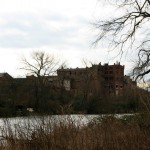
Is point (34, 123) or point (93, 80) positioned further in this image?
point (93, 80)

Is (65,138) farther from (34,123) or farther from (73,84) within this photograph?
(73,84)

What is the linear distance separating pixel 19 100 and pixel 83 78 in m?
32.1

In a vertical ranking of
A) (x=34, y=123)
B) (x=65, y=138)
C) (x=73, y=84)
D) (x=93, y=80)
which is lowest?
(x=65, y=138)

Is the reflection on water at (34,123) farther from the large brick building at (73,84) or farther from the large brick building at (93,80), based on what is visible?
the large brick building at (93,80)

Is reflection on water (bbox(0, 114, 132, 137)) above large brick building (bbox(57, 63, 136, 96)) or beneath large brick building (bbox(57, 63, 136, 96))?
beneath

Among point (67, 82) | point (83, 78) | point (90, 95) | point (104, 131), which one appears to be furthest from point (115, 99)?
point (104, 131)

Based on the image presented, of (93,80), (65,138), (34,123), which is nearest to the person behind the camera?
(65,138)

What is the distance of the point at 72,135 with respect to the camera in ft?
34.0

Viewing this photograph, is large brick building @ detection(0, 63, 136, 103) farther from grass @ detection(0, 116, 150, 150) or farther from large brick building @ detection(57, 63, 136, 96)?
grass @ detection(0, 116, 150, 150)

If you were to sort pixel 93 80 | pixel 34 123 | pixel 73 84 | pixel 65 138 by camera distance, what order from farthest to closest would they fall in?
1. pixel 73 84
2. pixel 93 80
3. pixel 34 123
4. pixel 65 138

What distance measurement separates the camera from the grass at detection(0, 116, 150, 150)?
399 inches

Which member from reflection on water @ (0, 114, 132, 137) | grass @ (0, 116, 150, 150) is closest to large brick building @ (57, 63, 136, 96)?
reflection on water @ (0, 114, 132, 137)

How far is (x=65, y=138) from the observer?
10312mm

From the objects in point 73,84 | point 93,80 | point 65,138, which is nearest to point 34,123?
point 65,138
